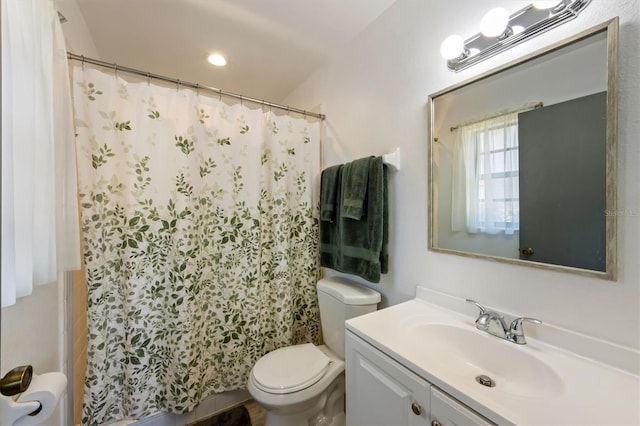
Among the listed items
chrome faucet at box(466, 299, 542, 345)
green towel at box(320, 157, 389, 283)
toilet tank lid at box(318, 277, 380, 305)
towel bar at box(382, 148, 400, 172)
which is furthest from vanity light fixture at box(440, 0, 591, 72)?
toilet tank lid at box(318, 277, 380, 305)

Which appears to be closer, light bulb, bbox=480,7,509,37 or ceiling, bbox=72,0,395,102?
light bulb, bbox=480,7,509,37

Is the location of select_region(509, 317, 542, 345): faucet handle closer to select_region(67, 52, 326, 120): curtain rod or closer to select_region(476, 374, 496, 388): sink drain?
select_region(476, 374, 496, 388): sink drain

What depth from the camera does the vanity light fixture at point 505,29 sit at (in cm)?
86

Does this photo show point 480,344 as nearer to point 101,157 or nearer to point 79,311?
point 101,157

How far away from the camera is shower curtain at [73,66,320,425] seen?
1.30 meters

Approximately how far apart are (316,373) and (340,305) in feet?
1.15

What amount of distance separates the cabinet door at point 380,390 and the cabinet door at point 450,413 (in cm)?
2

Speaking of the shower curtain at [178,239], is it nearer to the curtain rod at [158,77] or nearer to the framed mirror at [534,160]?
the curtain rod at [158,77]

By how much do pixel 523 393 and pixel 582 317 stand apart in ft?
0.97

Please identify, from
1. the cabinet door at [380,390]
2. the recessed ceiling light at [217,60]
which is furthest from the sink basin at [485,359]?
the recessed ceiling light at [217,60]

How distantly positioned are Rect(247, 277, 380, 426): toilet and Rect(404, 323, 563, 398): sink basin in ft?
1.48

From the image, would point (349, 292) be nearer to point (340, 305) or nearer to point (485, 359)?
point (340, 305)

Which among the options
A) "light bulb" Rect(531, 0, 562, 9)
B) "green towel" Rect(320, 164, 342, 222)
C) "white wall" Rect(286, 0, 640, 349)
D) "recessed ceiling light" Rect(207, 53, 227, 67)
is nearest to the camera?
"white wall" Rect(286, 0, 640, 349)

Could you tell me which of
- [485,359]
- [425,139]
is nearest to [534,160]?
[425,139]
